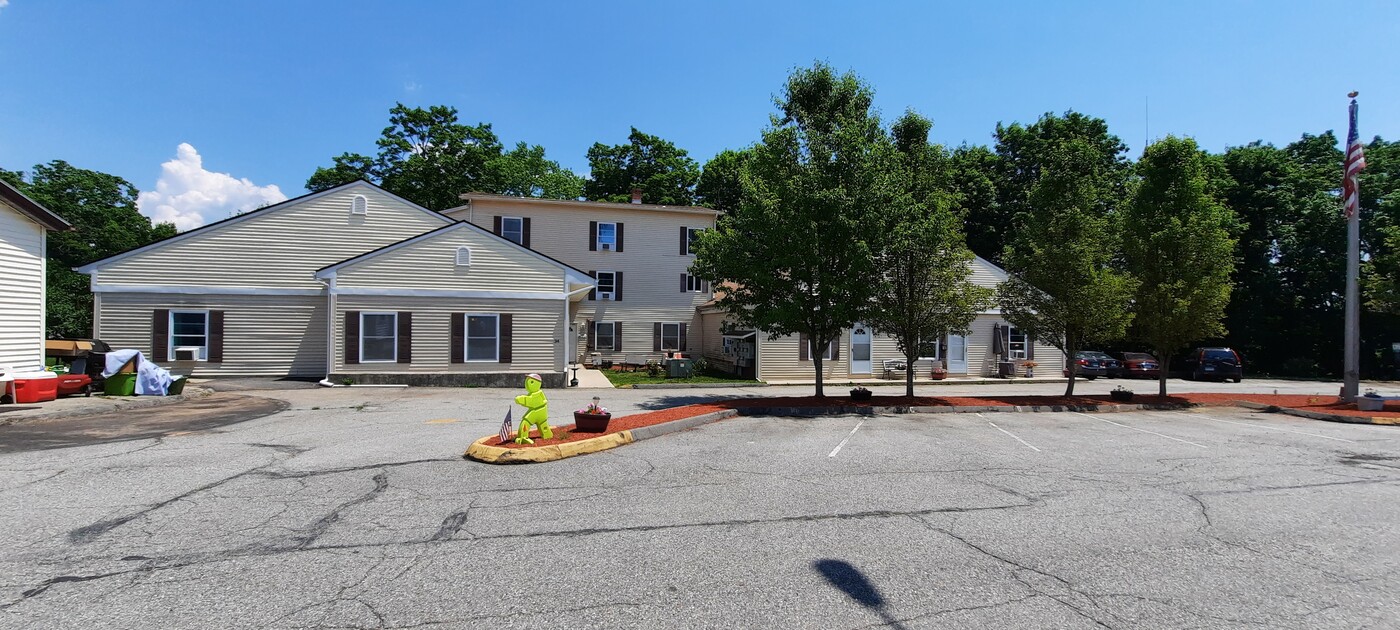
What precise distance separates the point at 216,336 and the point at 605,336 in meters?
15.6

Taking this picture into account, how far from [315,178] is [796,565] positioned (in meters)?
56.3

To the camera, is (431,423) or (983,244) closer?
(431,423)

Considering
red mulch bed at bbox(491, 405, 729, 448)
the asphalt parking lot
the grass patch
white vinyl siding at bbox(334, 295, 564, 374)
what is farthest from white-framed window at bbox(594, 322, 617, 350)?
the asphalt parking lot

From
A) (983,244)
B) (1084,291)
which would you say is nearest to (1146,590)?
(1084,291)

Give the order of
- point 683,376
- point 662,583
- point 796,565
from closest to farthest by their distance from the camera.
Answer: point 662,583
point 796,565
point 683,376

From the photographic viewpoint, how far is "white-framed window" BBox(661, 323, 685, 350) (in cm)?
3281

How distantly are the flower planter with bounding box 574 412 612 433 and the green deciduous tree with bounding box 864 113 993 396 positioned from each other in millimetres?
9125

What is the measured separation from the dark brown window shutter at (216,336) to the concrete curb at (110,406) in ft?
14.4

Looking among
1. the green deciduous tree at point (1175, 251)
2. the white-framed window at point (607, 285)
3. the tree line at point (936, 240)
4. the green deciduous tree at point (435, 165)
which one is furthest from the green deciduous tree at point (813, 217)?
the green deciduous tree at point (435, 165)

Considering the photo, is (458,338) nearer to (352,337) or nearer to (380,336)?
(380,336)

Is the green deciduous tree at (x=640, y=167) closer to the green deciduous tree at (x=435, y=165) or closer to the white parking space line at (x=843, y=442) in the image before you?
the green deciduous tree at (x=435, y=165)

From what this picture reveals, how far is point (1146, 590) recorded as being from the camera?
4.68 meters

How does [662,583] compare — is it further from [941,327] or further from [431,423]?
[941,327]

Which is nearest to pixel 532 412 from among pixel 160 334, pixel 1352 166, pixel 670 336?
pixel 160 334
